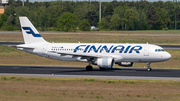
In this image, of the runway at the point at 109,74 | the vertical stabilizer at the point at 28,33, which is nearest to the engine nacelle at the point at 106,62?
the runway at the point at 109,74

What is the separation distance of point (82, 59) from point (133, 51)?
7958mm

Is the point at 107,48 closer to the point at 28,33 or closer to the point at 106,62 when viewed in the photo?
the point at 106,62

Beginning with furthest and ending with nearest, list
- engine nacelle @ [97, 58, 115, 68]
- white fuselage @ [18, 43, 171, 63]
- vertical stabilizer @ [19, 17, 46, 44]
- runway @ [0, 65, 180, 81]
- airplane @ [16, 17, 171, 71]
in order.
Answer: vertical stabilizer @ [19, 17, 46, 44], white fuselage @ [18, 43, 171, 63], airplane @ [16, 17, 171, 71], engine nacelle @ [97, 58, 115, 68], runway @ [0, 65, 180, 81]

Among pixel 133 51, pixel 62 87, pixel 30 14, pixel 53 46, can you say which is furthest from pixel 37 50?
pixel 30 14

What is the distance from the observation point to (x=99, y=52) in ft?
147

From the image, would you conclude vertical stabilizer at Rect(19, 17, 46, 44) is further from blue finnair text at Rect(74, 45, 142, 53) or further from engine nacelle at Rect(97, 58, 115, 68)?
engine nacelle at Rect(97, 58, 115, 68)

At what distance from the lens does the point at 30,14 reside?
7470 inches

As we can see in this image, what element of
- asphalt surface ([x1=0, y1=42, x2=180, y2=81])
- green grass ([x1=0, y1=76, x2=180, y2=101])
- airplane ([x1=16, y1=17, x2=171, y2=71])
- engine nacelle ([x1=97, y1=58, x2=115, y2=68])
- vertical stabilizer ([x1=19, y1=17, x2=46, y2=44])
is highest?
vertical stabilizer ([x1=19, y1=17, x2=46, y2=44])

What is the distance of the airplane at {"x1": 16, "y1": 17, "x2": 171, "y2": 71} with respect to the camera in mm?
42844

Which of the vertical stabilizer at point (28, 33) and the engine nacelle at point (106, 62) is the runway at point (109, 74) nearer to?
the engine nacelle at point (106, 62)

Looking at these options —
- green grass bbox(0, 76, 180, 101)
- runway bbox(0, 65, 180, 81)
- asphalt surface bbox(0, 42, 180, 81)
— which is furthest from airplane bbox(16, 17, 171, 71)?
green grass bbox(0, 76, 180, 101)

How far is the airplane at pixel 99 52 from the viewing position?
141 ft

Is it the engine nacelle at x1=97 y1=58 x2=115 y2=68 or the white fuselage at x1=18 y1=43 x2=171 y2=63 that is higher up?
the white fuselage at x1=18 y1=43 x2=171 y2=63

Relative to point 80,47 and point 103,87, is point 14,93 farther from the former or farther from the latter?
point 80,47
